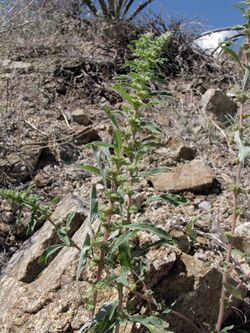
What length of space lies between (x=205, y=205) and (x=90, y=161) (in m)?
1.03

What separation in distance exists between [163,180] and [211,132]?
973 millimetres

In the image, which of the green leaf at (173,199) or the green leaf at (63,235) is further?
the green leaf at (173,199)

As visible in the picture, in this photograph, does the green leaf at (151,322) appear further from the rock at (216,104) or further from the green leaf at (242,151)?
the rock at (216,104)

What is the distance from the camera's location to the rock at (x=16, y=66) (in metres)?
4.63

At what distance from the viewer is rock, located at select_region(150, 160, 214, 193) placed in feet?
9.84

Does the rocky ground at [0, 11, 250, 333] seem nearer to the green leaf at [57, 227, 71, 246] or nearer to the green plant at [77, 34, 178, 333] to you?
the green plant at [77, 34, 178, 333]

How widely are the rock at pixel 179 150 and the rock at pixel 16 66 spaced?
1.98 m

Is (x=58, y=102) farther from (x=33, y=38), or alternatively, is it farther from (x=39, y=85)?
(x=33, y=38)

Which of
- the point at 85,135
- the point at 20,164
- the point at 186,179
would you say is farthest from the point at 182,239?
the point at 85,135

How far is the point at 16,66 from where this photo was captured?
4754mm

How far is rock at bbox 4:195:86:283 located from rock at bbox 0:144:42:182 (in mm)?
694

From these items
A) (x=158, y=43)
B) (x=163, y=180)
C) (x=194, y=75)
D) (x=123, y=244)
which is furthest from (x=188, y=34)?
(x=123, y=244)

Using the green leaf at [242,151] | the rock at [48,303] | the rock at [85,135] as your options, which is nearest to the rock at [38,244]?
the rock at [48,303]

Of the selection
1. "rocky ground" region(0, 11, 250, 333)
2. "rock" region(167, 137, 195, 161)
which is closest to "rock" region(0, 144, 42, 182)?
"rocky ground" region(0, 11, 250, 333)
